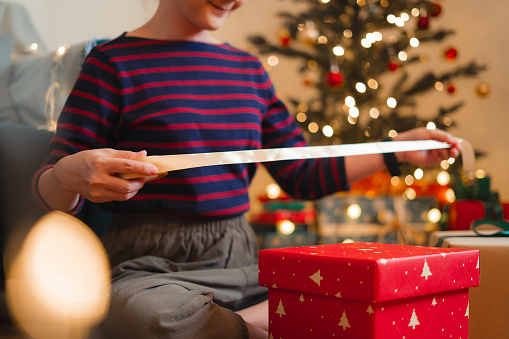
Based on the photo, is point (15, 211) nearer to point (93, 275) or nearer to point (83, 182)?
point (93, 275)

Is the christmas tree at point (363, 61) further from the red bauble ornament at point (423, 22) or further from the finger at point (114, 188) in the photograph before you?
the finger at point (114, 188)

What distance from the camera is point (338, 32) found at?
2.22 metres

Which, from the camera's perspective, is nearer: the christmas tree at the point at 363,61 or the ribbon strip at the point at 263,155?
the ribbon strip at the point at 263,155

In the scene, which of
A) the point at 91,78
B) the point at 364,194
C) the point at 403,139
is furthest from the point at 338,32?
the point at 91,78

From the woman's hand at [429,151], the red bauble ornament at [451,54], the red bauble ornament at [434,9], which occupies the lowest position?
the woman's hand at [429,151]

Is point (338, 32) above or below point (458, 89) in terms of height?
above

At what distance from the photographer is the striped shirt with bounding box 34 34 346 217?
80 centimetres

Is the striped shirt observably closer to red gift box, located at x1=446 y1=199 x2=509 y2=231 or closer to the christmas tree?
red gift box, located at x1=446 y1=199 x2=509 y2=231

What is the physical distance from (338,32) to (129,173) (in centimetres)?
179

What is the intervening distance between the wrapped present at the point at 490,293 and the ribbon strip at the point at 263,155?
0.54 ft

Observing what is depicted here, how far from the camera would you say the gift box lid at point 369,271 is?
1.75 feet

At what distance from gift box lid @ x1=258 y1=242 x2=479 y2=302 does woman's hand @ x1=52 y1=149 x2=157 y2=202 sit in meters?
0.18

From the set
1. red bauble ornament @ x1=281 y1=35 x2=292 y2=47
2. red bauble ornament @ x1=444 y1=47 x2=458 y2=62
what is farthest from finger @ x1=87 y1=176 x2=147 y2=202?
red bauble ornament @ x1=444 y1=47 x2=458 y2=62

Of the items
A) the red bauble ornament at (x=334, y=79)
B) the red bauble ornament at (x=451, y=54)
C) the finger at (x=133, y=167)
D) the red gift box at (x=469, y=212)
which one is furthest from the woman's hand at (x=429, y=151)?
the red bauble ornament at (x=451, y=54)
